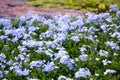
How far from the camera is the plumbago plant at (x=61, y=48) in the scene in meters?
3.93

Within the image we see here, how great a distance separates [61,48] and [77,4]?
151 inches

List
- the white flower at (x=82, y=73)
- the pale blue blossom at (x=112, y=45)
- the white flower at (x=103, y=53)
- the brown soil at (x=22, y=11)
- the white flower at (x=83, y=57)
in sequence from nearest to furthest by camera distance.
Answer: the white flower at (x=82, y=73), the white flower at (x=83, y=57), the white flower at (x=103, y=53), the pale blue blossom at (x=112, y=45), the brown soil at (x=22, y=11)

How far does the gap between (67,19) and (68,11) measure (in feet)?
5.84

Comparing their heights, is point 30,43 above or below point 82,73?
above

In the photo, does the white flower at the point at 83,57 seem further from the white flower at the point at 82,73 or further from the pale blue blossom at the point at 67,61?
the white flower at the point at 82,73

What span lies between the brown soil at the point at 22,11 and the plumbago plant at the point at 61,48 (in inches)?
44.5

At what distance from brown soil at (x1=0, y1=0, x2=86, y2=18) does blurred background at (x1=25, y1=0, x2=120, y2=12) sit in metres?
0.51

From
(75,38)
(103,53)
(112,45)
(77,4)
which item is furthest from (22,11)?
(103,53)

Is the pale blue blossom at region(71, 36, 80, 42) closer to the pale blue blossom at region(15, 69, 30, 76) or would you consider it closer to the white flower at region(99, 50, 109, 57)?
the white flower at region(99, 50, 109, 57)

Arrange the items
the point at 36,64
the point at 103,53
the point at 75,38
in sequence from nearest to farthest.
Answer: the point at 36,64
the point at 103,53
the point at 75,38

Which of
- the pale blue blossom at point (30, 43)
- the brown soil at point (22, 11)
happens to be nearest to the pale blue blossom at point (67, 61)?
the pale blue blossom at point (30, 43)

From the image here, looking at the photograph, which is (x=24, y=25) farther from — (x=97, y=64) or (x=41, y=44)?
(x=97, y=64)

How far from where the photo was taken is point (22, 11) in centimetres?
714

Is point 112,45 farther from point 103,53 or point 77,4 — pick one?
point 77,4
